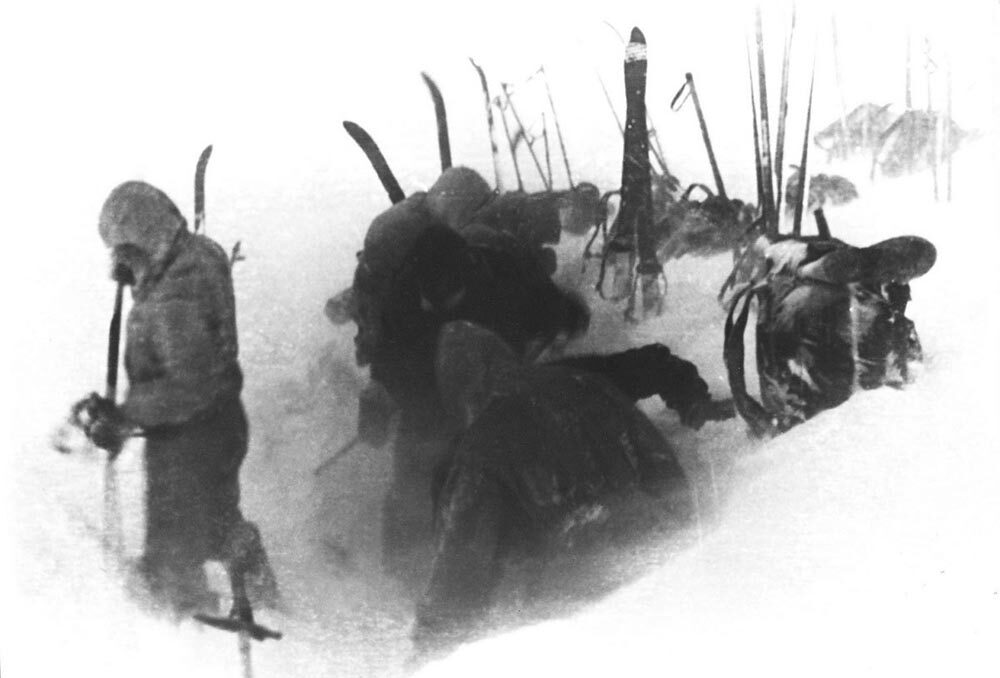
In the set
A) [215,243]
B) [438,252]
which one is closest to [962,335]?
[438,252]

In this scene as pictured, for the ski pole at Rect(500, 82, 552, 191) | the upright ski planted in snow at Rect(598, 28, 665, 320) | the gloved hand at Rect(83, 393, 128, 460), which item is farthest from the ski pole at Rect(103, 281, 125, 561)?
the upright ski planted in snow at Rect(598, 28, 665, 320)

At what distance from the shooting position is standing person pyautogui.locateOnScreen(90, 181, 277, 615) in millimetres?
1383

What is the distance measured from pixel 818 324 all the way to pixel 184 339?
0.95m

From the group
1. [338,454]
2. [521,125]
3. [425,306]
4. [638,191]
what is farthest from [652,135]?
[338,454]

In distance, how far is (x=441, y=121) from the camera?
54.9 inches

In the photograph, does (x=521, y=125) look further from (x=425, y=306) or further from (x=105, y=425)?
(x=105, y=425)

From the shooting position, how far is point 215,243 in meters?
1.38

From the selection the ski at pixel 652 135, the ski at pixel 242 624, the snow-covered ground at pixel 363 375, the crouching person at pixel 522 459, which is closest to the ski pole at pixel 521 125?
the snow-covered ground at pixel 363 375

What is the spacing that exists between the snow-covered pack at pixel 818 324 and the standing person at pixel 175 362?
0.76 metres

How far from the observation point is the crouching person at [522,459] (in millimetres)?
1377

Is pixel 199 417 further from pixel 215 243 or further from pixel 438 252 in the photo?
pixel 438 252

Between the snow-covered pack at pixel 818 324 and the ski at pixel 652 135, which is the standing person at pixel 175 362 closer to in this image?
the ski at pixel 652 135

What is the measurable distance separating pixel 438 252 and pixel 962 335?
0.81 meters

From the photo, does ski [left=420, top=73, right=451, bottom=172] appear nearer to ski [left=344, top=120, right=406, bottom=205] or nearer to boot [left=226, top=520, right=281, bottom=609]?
ski [left=344, top=120, right=406, bottom=205]
